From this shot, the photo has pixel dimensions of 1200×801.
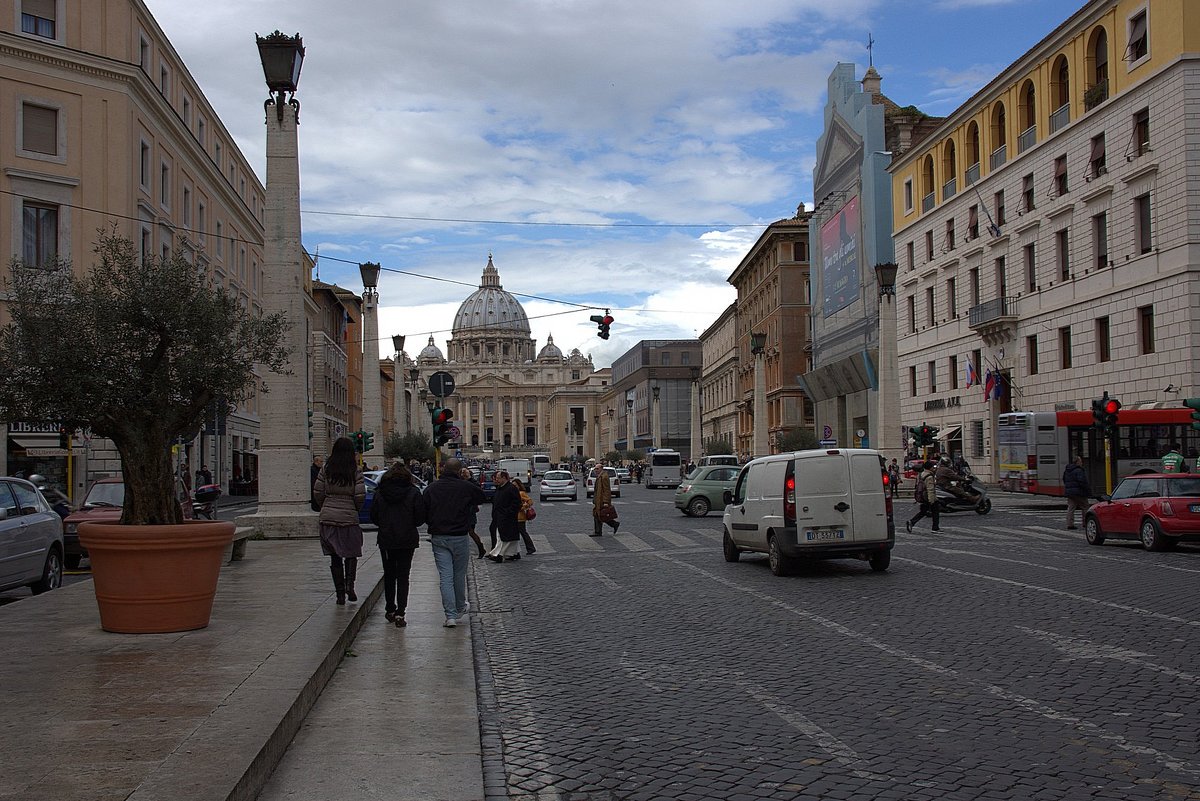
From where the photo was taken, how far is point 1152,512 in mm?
18359

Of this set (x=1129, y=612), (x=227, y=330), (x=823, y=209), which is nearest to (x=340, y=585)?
(x=227, y=330)

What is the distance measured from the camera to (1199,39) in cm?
3078

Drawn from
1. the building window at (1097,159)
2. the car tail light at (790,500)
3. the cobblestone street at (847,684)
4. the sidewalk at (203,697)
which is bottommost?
the cobblestone street at (847,684)

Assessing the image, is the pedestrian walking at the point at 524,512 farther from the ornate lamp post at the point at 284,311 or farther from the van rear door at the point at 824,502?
the van rear door at the point at 824,502

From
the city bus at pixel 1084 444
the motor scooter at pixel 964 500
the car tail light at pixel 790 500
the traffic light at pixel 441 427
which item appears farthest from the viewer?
the city bus at pixel 1084 444

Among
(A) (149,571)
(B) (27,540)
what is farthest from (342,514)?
(B) (27,540)

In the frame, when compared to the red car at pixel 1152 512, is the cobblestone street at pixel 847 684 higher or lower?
lower

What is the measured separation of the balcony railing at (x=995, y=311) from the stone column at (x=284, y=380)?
29458mm

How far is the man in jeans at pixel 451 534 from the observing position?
10812mm

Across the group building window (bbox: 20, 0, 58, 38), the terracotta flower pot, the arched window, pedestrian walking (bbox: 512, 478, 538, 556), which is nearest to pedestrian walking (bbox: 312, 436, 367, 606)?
the terracotta flower pot

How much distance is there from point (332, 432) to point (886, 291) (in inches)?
1819

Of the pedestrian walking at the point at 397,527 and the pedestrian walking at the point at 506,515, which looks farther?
the pedestrian walking at the point at 506,515

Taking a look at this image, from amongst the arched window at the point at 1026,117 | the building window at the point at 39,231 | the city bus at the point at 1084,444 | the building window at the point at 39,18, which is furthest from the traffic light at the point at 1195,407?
the building window at the point at 39,18

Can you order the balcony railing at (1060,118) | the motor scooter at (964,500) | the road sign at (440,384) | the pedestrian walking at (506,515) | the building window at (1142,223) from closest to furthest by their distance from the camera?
1. the pedestrian walking at (506,515)
2. the road sign at (440,384)
3. the motor scooter at (964,500)
4. the building window at (1142,223)
5. the balcony railing at (1060,118)
